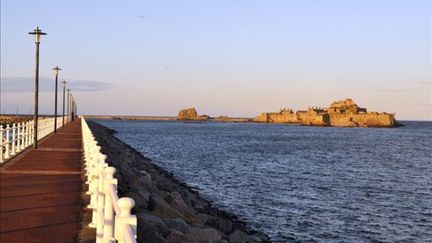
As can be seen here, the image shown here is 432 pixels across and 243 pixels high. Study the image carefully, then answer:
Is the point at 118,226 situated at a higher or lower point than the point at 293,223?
higher

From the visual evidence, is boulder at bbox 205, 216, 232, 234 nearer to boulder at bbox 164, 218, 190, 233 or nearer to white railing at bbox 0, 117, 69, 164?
boulder at bbox 164, 218, 190, 233

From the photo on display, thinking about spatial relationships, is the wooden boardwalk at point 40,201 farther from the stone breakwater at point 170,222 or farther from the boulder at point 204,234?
the boulder at point 204,234

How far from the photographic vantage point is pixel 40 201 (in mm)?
9117

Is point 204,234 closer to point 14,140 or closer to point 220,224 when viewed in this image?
point 220,224

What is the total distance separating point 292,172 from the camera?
113 ft

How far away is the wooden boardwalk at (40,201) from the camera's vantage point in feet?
22.7

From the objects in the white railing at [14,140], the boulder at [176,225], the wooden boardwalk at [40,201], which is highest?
the white railing at [14,140]

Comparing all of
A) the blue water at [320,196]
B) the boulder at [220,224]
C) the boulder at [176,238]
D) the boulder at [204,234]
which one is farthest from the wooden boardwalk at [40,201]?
the blue water at [320,196]

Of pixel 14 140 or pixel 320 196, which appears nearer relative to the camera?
pixel 14 140

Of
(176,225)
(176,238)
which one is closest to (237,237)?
(176,225)

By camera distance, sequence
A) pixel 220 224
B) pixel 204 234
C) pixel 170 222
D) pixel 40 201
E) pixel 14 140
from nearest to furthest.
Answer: pixel 40 201 → pixel 170 222 → pixel 204 234 → pixel 220 224 → pixel 14 140

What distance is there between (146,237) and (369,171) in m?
32.6

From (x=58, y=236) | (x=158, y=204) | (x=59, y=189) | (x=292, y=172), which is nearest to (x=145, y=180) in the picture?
(x=158, y=204)

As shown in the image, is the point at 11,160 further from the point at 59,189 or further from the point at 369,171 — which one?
the point at 369,171
